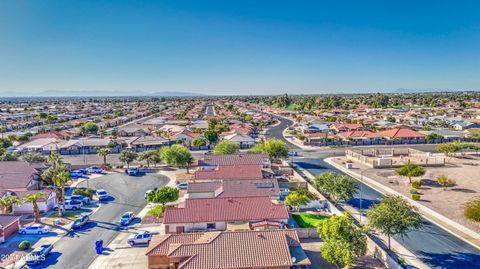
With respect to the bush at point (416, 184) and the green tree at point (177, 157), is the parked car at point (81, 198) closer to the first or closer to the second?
the green tree at point (177, 157)

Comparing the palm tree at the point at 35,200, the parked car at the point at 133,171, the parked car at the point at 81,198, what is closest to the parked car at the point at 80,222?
the palm tree at the point at 35,200

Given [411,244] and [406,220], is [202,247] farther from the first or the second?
[411,244]

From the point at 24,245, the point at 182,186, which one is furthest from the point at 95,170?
the point at 24,245

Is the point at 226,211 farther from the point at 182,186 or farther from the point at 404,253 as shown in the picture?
the point at 182,186

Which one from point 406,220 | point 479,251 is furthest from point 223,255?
point 479,251

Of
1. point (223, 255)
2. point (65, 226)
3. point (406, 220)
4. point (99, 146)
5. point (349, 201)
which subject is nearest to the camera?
point (223, 255)

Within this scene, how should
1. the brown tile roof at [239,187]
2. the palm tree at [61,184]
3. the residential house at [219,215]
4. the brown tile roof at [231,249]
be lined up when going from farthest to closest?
the brown tile roof at [239,187] → the palm tree at [61,184] → the residential house at [219,215] → the brown tile roof at [231,249]
